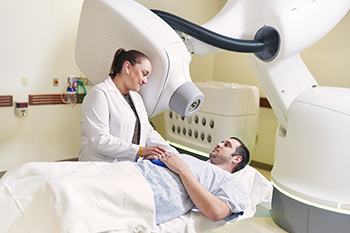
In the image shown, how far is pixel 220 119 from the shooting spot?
3078 millimetres

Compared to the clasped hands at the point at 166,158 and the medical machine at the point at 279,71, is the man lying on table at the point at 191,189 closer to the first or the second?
the clasped hands at the point at 166,158

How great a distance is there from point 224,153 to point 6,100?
1.88 m

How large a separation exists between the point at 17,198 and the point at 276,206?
5.70 feet

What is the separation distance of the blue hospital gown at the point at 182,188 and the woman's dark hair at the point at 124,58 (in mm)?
463

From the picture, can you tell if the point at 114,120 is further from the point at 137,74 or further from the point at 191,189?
the point at 191,189

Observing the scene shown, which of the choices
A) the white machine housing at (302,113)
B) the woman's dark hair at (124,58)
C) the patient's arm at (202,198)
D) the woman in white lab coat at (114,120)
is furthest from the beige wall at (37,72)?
the patient's arm at (202,198)

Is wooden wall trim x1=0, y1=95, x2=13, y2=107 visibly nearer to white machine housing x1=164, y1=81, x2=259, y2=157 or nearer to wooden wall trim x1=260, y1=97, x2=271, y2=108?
white machine housing x1=164, y1=81, x2=259, y2=157

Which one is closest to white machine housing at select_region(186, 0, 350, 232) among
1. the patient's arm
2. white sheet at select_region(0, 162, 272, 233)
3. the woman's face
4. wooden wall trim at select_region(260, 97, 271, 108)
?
the woman's face

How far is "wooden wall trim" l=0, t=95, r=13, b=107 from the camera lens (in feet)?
8.29

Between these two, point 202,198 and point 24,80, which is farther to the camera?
point 24,80

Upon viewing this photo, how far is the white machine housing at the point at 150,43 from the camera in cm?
115

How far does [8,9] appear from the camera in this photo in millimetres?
2475

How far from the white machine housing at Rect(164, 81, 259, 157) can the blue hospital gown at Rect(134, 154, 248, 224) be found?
1571mm

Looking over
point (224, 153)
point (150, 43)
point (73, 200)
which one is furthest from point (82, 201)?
point (224, 153)
